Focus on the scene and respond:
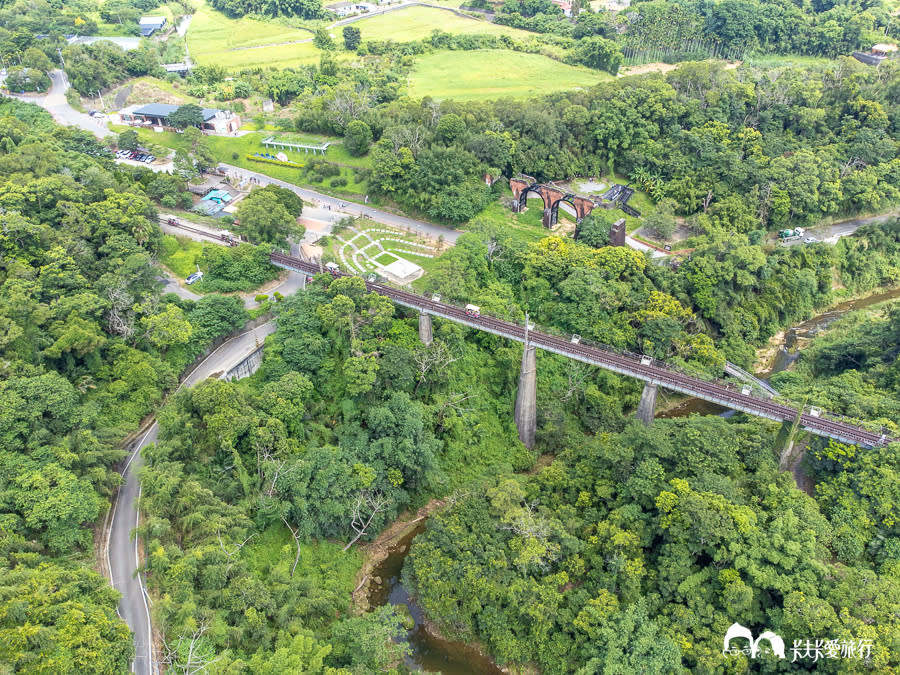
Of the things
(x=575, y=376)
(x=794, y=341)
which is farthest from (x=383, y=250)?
(x=794, y=341)

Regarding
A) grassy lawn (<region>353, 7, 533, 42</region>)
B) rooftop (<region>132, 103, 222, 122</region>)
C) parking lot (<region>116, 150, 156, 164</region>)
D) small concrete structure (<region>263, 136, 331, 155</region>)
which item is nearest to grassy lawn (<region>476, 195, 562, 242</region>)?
small concrete structure (<region>263, 136, 331, 155</region>)

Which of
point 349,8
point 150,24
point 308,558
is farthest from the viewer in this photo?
point 349,8

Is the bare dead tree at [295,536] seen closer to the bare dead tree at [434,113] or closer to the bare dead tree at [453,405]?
the bare dead tree at [453,405]

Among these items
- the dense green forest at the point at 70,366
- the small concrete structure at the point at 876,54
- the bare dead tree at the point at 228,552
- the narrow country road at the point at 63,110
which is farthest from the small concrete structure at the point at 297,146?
the small concrete structure at the point at 876,54

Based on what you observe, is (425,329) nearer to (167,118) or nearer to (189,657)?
(189,657)

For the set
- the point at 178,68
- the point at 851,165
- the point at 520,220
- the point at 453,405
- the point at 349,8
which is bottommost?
the point at 453,405

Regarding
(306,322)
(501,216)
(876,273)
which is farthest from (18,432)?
(876,273)

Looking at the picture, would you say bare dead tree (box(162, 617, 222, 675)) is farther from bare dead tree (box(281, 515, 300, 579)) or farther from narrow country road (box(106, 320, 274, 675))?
bare dead tree (box(281, 515, 300, 579))
